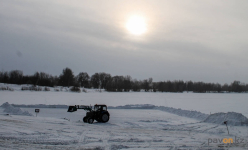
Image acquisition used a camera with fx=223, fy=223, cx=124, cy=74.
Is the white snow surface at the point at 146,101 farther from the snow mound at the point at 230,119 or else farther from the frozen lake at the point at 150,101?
the snow mound at the point at 230,119

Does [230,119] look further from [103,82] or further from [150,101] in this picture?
[103,82]

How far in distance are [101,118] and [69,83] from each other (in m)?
84.3

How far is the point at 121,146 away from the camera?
8352mm

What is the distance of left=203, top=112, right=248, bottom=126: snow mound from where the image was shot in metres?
13.9

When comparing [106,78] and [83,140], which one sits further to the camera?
[106,78]

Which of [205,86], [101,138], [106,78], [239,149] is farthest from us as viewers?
[205,86]

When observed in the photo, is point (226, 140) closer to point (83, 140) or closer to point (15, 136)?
point (83, 140)

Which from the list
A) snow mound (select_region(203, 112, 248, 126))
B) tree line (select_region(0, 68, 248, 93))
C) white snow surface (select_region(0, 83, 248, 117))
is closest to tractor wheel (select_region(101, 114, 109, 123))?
snow mound (select_region(203, 112, 248, 126))

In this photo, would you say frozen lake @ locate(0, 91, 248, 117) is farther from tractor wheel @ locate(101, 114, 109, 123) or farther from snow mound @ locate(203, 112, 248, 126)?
tractor wheel @ locate(101, 114, 109, 123)

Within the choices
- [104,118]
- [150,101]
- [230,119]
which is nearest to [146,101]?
[150,101]

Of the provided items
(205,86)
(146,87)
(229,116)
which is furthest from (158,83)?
(229,116)

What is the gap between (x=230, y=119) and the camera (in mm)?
14539

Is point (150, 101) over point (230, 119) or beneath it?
beneath

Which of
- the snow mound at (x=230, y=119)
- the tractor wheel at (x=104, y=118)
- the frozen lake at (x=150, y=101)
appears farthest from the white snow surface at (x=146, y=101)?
the tractor wheel at (x=104, y=118)
